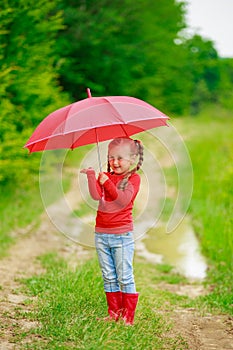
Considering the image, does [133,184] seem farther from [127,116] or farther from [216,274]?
[216,274]

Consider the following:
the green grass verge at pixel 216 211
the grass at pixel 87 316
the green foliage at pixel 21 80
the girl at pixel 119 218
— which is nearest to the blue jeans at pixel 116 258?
the girl at pixel 119 218

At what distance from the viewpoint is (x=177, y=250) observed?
30.2 ft

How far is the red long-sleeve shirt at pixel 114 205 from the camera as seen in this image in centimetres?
436

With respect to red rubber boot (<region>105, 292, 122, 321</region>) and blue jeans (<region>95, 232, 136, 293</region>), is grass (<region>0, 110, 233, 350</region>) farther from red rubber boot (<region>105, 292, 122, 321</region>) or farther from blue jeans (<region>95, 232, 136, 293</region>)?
blue jeans (<region>95, 232, 136, 293</region>)

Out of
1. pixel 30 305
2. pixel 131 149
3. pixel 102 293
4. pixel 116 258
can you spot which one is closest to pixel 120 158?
pixel 131 149

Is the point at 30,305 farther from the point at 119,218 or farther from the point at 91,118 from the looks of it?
the point at 91,118

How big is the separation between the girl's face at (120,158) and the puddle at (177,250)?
354 centimetres

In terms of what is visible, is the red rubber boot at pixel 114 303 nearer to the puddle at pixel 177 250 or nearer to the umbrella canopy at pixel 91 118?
the umbrella canopy at pixel 91 118

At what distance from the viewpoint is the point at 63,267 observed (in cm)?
709

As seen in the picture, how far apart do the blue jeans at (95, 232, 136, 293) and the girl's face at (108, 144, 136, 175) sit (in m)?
0.50

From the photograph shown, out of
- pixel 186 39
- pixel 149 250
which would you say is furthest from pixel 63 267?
pixel 186 39

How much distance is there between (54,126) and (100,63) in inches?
685

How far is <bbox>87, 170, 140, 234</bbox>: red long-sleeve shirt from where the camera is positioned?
436cm

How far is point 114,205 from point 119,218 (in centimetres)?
11
